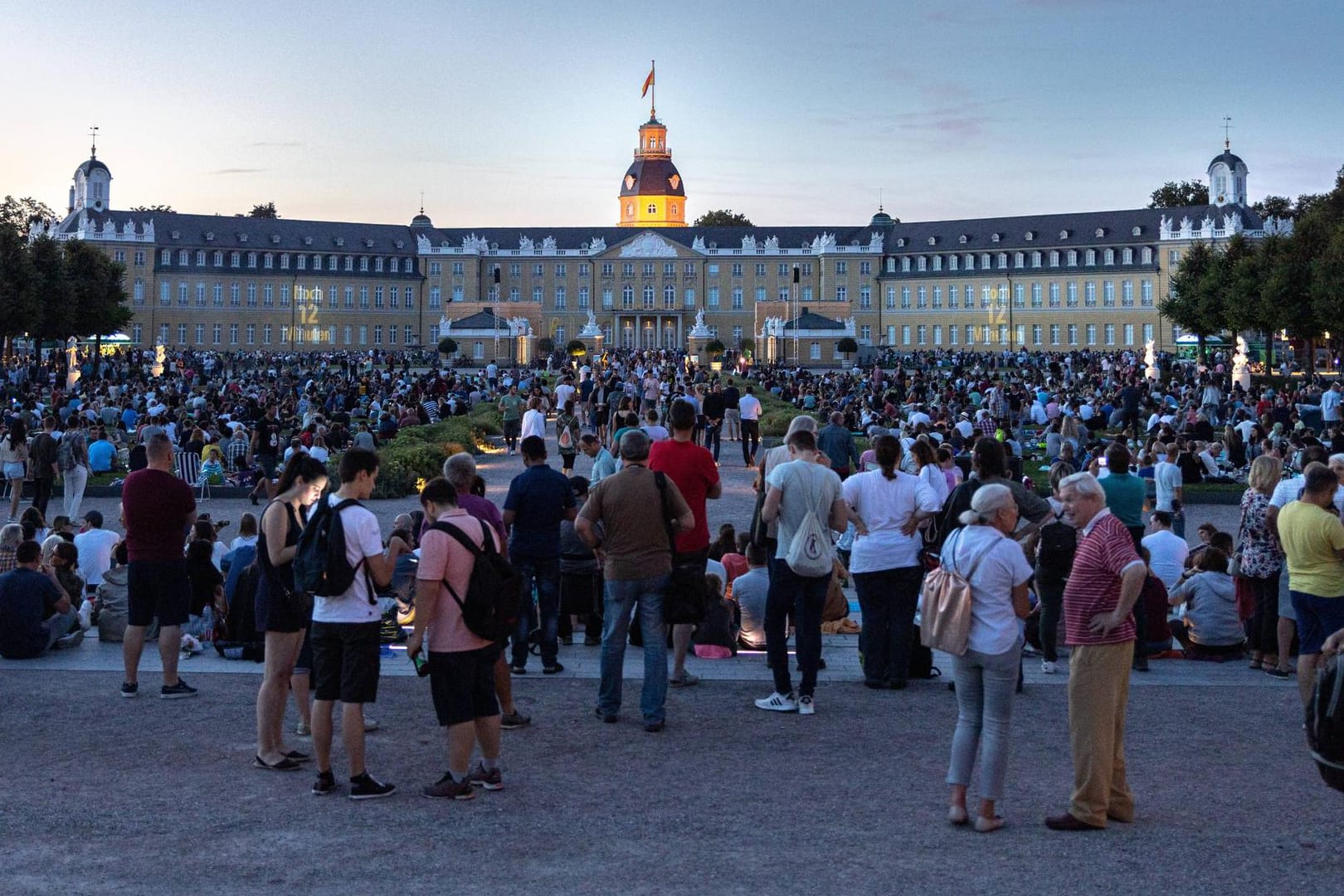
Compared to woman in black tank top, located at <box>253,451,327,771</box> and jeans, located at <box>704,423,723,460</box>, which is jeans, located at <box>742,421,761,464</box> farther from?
woman in black tank top, located at <box>253,451,327,771</box>

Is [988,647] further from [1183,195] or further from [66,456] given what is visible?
[1183,195]

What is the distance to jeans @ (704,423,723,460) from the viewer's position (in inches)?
955

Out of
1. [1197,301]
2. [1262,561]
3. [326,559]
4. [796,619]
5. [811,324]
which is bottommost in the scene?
[796,619]

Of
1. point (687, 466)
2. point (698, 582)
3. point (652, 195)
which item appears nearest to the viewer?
point (698, 582)

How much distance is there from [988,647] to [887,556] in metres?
2.70

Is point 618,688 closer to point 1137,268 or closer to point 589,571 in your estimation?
point 589,571

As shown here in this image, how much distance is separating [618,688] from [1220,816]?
10.2 feet

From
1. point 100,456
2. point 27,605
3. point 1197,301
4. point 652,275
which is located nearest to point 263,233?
point 652,275

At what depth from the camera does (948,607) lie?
20.2 ft

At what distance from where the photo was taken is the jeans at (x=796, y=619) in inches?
322

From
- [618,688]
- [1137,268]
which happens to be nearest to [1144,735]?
[618,688]

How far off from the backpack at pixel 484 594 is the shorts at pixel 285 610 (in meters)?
0.91

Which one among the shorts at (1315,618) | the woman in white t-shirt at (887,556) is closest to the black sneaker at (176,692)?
the woman in white t-shirt at (887,556)

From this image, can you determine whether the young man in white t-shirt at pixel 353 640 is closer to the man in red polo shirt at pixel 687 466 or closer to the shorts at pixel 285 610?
the shorts at pixel 285 610
